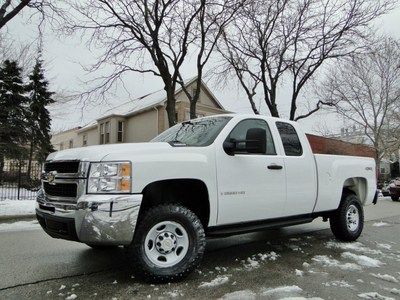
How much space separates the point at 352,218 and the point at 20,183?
42.3 feet

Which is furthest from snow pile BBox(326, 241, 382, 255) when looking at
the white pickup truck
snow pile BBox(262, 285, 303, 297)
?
snow pile BBox(262, 285, 303, 297)

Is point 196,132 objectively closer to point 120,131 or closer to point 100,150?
point 100,150

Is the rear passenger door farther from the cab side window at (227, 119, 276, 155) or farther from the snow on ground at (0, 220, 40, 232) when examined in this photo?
the snow on ground at (0, 220, 40, 232)

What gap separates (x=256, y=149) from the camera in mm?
4980

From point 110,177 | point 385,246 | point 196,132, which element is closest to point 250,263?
point 196,132

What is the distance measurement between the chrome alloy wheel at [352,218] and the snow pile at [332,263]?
4.84 feet

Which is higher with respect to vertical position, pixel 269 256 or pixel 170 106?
pixel 170 106

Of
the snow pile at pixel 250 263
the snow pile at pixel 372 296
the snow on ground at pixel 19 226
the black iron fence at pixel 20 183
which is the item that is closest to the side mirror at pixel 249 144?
the snow pile at pixel 250 263

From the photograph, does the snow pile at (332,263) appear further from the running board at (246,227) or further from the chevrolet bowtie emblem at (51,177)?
the chevrolet bowtie emblem at (51,177)

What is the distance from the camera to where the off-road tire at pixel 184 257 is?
4121 mm

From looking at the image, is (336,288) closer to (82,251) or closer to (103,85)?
(82,251)

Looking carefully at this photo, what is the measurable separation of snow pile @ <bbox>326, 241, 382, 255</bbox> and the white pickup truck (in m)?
0.83

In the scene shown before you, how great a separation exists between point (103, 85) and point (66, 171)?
14788 millimetres

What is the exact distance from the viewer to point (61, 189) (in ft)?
14.5
